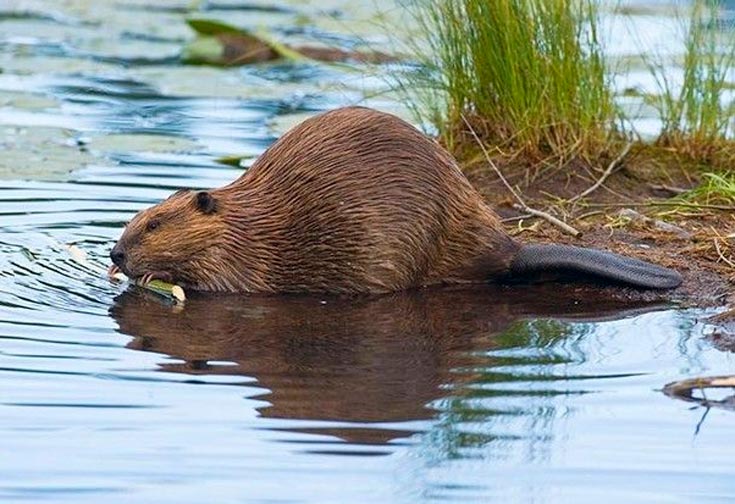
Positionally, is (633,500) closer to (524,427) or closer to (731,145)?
(524,427)

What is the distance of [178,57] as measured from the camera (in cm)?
981

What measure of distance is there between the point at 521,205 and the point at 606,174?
484 millimetres

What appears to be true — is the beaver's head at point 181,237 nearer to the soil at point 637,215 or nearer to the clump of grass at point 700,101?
the soil at point 637,215

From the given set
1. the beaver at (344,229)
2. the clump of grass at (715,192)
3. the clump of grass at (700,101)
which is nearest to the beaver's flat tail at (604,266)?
the beaver at (344,229)

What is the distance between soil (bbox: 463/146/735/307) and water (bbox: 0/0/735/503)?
A: 0.32 m

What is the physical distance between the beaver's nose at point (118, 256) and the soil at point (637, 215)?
125cm

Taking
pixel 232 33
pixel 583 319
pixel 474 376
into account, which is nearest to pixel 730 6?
pixel 232 33

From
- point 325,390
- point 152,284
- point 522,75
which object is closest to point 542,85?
point 522,75

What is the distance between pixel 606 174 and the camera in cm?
593

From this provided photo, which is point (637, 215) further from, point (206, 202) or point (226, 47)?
point (226, 47)

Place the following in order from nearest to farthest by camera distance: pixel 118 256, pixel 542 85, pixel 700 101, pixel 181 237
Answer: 1. pixel 118 256
2. pixel 181 237
3. pixel 542 85
4. pixel 700 101

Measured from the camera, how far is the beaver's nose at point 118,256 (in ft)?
15.8

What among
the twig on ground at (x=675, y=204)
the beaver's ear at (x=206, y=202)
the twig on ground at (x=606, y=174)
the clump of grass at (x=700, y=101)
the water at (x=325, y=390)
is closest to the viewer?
the water at (x=325, y=390)

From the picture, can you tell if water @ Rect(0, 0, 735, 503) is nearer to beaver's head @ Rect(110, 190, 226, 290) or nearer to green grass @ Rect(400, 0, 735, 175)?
beaver's head @ Rect(110, 190, 226, 290)
